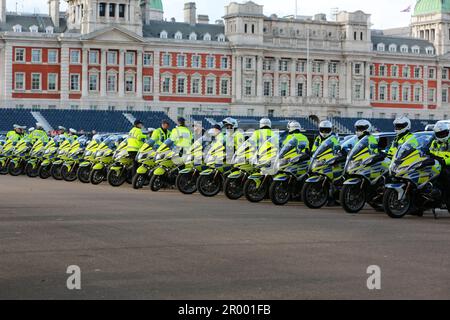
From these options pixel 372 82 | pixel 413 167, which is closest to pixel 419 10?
pixel 372 82

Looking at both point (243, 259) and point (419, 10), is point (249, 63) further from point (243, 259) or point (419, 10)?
point (243, 259)

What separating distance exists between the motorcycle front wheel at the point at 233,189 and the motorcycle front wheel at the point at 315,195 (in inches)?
122

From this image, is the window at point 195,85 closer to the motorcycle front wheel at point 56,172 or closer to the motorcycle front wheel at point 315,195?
the motorcycle front wheel at point 56,172

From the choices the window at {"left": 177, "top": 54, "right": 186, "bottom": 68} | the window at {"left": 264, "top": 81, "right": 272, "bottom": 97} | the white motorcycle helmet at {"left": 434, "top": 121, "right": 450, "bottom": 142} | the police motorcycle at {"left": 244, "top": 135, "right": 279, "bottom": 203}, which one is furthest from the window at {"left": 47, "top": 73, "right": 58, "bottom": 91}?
the white motorcycle helmet at {"left": 434, "top": 121, "right": 450, "bottom": 142}

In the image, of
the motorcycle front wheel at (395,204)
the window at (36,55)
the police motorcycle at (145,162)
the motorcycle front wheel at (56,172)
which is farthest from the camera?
the window at (36,55)

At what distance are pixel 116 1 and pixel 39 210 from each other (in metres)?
91.2

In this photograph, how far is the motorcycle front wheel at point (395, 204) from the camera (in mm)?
18500

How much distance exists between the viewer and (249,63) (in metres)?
116

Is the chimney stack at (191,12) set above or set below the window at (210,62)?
above

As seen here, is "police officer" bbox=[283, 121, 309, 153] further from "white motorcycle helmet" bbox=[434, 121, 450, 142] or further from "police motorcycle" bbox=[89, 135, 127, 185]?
"police motorcycle" bbox=[89, 135, 127, 185]

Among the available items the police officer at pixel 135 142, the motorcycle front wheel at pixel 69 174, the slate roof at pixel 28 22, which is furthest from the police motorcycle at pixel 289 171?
the slate roof at pixel 28 22

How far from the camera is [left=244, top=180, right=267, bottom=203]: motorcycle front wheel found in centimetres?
2298
